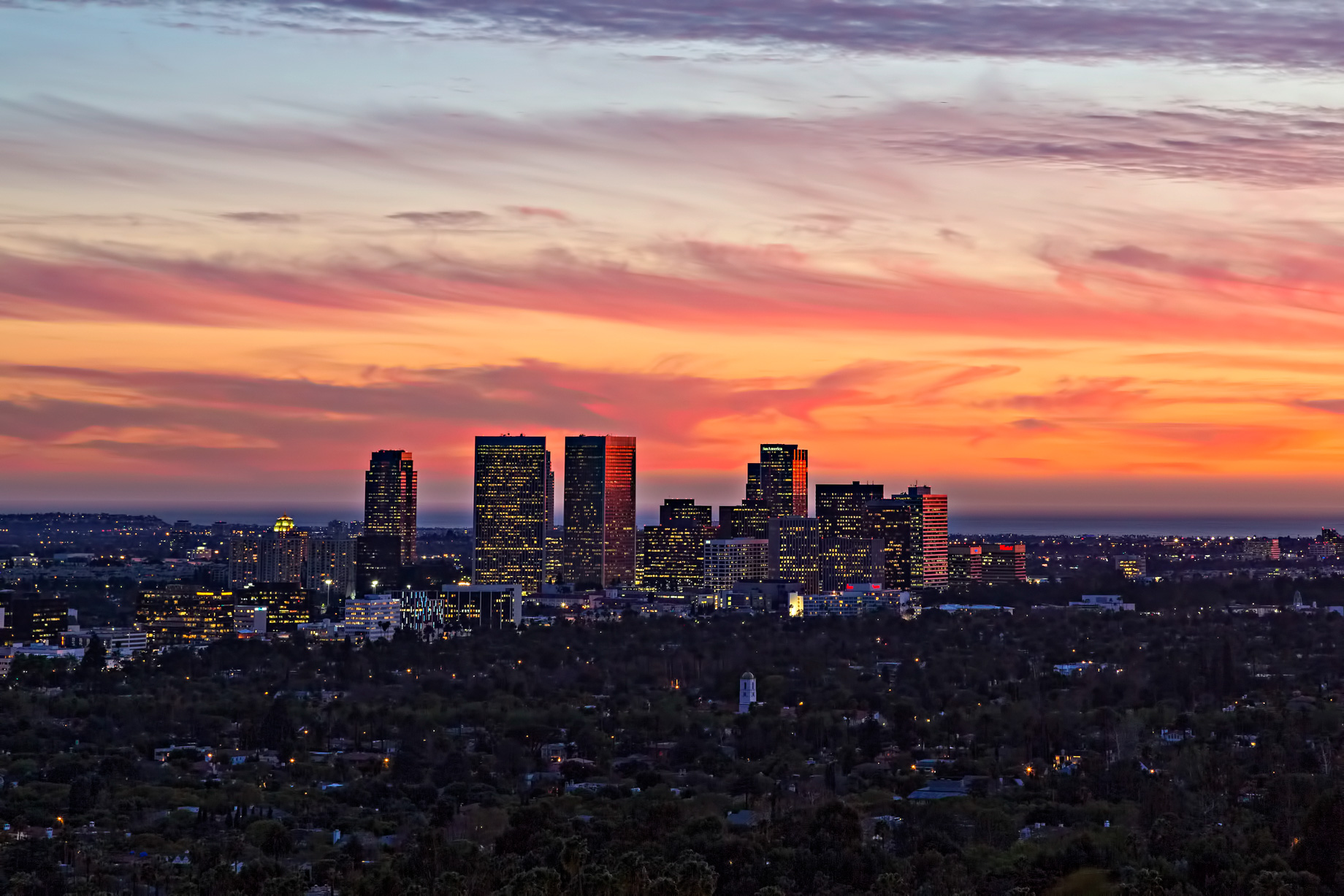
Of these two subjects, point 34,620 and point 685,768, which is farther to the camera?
point 34,620

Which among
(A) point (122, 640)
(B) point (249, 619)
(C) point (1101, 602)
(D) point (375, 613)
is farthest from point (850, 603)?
(A) point (122, 640)

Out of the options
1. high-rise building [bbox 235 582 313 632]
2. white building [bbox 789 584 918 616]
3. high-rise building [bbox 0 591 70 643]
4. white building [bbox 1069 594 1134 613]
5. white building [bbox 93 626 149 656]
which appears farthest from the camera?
white building [bbox 789 584 918 616]

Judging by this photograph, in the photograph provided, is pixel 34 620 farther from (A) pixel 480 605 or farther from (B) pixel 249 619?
(A) pixel 480 605

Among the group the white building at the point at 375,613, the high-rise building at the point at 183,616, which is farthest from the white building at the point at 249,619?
the white building at the point at 375,613

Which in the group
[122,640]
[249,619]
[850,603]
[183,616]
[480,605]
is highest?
[850,603]

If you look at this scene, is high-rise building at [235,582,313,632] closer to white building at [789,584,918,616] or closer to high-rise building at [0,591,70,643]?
high-rise building at [0,591,70,643]

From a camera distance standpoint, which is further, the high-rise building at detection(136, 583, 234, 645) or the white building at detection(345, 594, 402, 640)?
the white building at detection(345, 594, 402, 640)

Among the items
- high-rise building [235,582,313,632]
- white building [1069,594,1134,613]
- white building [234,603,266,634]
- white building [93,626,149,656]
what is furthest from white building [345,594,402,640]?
white building [1069,594,1134,613]

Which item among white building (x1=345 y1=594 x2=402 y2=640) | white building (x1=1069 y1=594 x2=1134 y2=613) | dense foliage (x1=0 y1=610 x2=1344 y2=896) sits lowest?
dense foliage (x1=0 y1=610 x2=1344 y2=896)

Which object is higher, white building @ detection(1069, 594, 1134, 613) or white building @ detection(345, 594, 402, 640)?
white building @ detection(1069, 594, 1134, 613)
